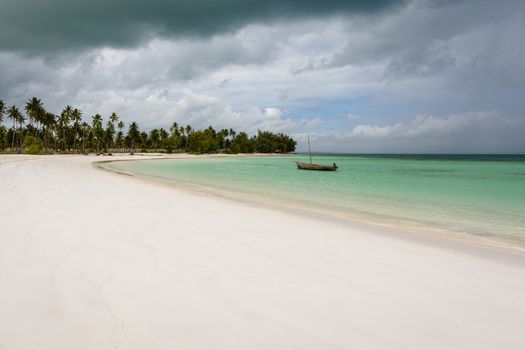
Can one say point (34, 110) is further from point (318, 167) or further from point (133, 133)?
point (318, 167)

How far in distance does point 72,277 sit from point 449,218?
553 inches

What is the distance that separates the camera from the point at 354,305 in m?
4.21

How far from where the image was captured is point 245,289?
4.64 metres

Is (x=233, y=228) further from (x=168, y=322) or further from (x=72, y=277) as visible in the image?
(x=168, y=322)

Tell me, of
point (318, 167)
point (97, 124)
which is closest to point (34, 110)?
point (97, 124)

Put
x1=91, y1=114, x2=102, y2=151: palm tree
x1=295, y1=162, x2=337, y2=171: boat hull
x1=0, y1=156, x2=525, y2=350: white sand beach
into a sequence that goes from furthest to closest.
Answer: x1=91, y1=114, x2=102, y2=151: palm tree, x1=295, y1=162, x2=337, y2=171: boat hull, x1=0, y1=156, x2=525, y2=350: white sand beach

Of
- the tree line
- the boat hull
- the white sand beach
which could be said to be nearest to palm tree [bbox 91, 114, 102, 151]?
the tree line

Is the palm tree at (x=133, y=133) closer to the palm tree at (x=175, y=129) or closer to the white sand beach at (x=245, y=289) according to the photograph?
the palm tree at (x=175, y=129)

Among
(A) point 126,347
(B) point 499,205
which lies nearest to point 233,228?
(A) point 126,347

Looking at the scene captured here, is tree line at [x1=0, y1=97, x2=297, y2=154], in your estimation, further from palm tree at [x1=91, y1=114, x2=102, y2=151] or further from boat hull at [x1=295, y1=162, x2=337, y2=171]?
boat hull at [x1=295, y1=162, x2=337, y2=171]

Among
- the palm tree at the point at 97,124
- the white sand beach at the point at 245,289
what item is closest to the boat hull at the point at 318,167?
the white sand beach at the point at 245,289

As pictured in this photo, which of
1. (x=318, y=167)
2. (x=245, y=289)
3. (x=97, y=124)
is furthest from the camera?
(x=97, y=124)

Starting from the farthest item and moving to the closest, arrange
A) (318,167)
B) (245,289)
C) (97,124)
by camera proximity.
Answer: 1. (97,124)
2. (318,167)
3. (245,289)

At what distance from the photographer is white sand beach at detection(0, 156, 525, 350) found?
3414 millimetres
